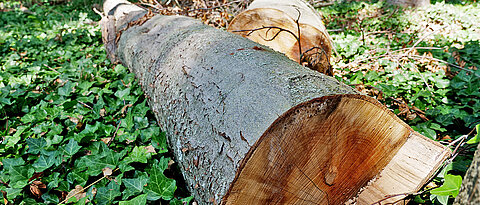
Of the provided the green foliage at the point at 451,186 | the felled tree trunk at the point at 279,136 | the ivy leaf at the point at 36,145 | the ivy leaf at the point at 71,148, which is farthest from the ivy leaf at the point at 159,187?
the green foliage at the point at 451,186

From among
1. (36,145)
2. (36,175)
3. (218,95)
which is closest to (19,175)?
(36,175)

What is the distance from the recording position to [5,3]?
8703 millimetres

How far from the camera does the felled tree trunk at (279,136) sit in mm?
1057

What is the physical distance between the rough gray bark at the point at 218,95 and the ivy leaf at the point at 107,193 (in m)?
0.37

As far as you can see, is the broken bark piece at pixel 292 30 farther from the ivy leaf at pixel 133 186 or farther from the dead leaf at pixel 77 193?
the dead leaf at pixel 77 193

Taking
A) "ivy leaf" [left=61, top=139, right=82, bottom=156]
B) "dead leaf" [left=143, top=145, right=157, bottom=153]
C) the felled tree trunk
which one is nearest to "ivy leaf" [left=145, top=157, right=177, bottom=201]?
the felled tree trunk

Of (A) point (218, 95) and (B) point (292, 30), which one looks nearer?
(A) point (218, 95)

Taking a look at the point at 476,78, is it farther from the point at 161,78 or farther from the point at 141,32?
the point at 141,32

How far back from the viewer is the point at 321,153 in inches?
45.2

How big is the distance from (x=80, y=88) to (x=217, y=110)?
6.43 feet

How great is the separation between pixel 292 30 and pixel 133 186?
7.20 feet

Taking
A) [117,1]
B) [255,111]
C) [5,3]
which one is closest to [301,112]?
[255,111]

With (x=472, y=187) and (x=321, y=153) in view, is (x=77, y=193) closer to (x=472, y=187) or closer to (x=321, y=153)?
(x=321, y=153)

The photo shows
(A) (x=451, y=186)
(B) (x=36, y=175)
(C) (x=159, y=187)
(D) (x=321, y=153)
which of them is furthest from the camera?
(B) (x=36, y=175)
